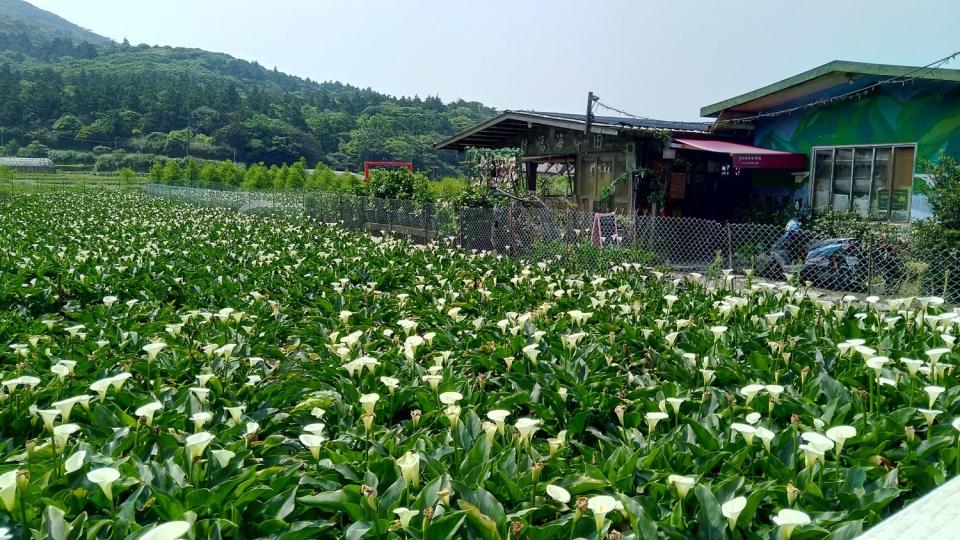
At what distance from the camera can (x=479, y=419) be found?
3.32 meters

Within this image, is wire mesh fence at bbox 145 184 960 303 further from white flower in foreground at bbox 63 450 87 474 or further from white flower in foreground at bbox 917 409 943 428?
white flower in foreground at bbox 63 450 87 474

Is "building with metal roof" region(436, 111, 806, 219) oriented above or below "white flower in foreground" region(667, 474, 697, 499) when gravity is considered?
above

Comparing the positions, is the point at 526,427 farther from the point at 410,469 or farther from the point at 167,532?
the point at 167,532

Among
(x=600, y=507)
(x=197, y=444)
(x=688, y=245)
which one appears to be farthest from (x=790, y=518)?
(x=688, y=245)

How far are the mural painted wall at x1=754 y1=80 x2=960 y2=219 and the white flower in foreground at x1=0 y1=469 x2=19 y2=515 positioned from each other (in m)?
12.2

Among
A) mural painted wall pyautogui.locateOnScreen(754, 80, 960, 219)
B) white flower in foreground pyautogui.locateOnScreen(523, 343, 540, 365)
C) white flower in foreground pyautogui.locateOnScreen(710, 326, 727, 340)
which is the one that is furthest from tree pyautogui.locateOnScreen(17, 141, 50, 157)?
white flower in foreground pyautogui.locateOnScreen(710, 326, 727, 340)

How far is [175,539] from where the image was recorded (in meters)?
1.79

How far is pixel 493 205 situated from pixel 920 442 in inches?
496

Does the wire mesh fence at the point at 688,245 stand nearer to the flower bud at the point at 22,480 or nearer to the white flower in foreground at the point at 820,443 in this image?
the white flower in foreground at the point at 820,443

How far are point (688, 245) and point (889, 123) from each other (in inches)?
149

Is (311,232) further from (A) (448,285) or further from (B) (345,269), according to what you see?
(A) (448,285)

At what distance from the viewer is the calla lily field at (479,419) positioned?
2.33m

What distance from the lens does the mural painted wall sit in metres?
10.6

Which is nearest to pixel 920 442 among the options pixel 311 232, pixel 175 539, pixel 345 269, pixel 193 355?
pixel 175 539
